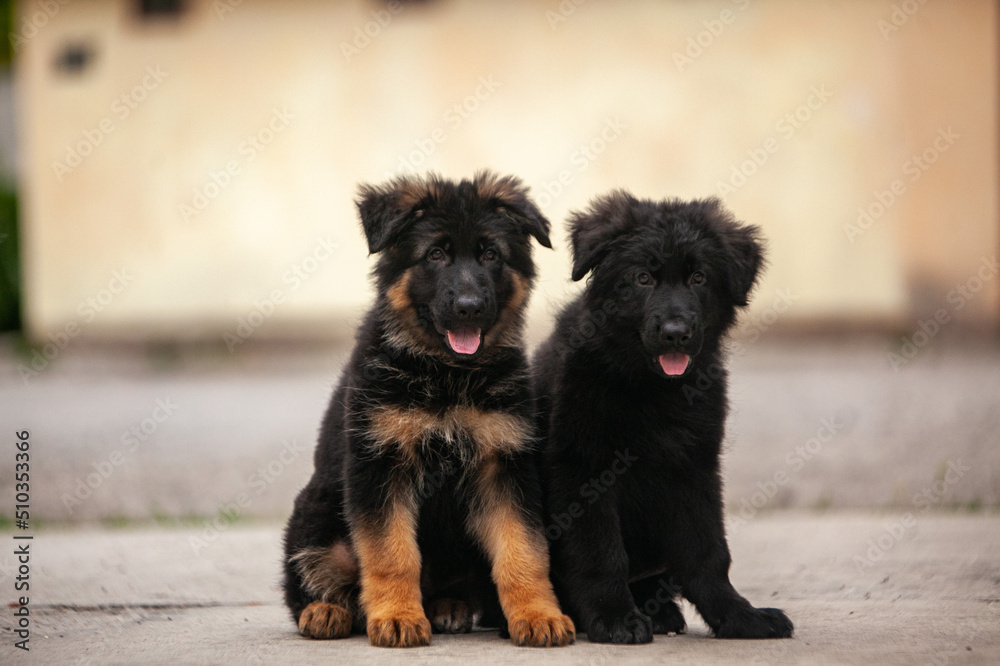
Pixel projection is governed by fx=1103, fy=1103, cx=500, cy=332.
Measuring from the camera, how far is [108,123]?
14.3 metres

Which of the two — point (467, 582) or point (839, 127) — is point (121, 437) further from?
point (839, 127)

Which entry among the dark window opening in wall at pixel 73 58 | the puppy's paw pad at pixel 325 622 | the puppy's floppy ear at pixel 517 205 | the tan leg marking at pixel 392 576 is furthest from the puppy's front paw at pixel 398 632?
the dark window opening in wall at pixel 73 58

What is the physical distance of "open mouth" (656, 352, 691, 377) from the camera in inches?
170

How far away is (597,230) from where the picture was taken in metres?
4.57

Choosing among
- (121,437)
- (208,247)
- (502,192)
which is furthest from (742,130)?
(502,192)

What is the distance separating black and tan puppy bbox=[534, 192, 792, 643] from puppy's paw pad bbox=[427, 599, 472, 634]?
411 mm

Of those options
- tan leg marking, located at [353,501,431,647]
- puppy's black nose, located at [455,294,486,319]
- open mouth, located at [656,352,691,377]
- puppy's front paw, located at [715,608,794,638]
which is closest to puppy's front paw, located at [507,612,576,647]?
tan leg marking, located at [353,501,431,647]

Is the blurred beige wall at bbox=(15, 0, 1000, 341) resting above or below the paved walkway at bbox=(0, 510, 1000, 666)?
above

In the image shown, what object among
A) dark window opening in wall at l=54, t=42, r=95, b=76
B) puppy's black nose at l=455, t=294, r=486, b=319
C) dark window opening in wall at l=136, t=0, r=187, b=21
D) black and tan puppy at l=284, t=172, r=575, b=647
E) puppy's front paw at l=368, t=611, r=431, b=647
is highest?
dark window opening in wall at l=136, t=0, r=187, b=21

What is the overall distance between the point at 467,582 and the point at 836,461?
5654 mm

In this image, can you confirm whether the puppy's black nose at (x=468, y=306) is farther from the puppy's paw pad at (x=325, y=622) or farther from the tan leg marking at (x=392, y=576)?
the puppy's paw pad at (x=325, y=622)

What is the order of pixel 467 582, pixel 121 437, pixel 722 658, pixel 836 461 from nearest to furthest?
pixel 722 658 < pixel 467 582 < pixel 836 461 < pixel 121 437

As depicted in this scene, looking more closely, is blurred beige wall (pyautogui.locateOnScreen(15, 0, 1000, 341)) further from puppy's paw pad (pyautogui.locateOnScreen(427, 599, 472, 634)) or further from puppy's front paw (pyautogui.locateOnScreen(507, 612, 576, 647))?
puppy's front paw (pyautogui.locateOnScreen(507, 612, 576, 647))

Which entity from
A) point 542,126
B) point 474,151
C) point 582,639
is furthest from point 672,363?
point 474,151
